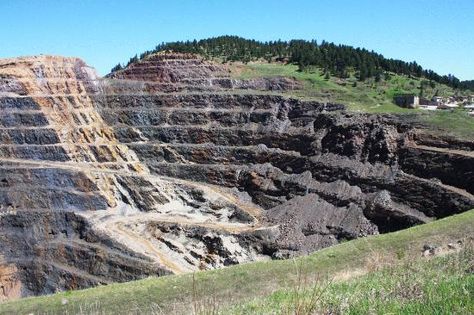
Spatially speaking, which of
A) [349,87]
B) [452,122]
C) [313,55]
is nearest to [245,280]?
[452,122]

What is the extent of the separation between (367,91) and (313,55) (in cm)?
1718

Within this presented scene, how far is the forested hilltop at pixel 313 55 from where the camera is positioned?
7544 cm

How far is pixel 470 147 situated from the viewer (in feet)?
141

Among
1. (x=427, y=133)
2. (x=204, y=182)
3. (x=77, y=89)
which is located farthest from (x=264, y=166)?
(x=77, y=89)

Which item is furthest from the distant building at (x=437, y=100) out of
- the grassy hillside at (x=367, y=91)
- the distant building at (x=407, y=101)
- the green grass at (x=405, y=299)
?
the green grass at (x=405, y=299)

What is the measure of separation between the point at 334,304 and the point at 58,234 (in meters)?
42.3

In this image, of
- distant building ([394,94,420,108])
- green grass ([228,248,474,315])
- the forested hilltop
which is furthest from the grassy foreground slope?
the forested hilltop

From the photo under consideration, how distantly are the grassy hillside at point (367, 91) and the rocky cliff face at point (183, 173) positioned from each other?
6.27 ft

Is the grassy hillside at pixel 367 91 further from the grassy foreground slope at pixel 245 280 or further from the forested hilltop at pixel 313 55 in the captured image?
the grassy foreground slope at pixel 245 280

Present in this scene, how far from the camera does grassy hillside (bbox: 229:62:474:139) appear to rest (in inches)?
1868

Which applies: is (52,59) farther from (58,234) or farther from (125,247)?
(125,247)

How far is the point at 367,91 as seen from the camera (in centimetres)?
6400

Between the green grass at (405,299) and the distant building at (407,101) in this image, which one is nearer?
the green grass at (405,299)

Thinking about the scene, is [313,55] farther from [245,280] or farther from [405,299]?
[405,299]
